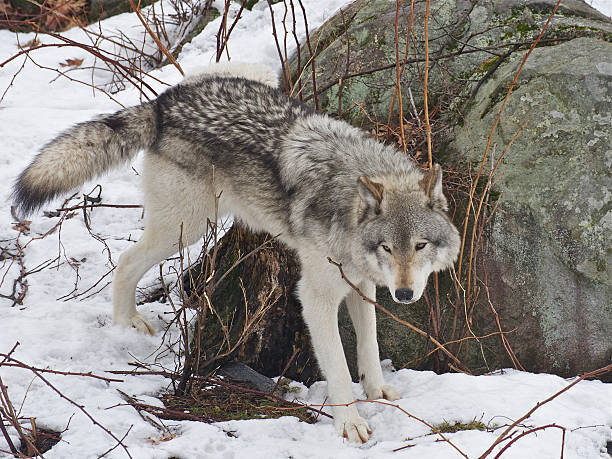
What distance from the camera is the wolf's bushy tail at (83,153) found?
3.67 meters

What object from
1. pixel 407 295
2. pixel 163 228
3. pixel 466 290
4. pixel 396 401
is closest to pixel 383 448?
pixel 396 401

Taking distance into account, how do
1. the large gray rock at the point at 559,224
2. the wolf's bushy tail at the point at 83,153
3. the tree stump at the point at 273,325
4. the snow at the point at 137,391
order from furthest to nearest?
the tree stump at the point at 273,325 → the large gray rock at the point at 559,224 → the wolf's bushy tail at the point at 83,153 → the snow at the point at 137,391

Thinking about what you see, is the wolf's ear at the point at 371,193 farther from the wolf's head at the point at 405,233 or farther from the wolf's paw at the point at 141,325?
the wolf's paw at the point at 141,325

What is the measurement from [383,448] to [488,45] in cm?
355

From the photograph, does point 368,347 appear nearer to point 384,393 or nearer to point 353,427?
point 384,393

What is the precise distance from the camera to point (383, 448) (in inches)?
122

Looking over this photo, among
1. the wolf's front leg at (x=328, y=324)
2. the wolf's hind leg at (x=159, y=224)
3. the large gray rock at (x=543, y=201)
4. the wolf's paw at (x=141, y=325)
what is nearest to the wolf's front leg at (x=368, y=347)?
the wolf's front leg at (x=328, y=324)

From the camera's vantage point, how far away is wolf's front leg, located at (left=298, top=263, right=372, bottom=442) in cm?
348

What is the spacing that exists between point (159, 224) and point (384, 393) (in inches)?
78.9

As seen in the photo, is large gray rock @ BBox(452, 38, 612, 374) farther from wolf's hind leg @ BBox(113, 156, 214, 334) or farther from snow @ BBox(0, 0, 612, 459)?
wolf's hind leg @ BBox(113, 156, 214, 334)

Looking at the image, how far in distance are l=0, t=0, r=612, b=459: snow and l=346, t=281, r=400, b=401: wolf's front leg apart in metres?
0.14

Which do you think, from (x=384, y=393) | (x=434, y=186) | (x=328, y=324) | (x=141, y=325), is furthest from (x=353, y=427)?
(x=141, y=325)

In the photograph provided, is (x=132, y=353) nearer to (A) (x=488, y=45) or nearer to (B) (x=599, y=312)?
(B) (x=599, y=312)

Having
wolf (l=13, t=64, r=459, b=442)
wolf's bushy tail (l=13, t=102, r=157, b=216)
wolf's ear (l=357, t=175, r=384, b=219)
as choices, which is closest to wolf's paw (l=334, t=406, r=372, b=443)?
wolf (l=13, t=64, r=459, b=442)
